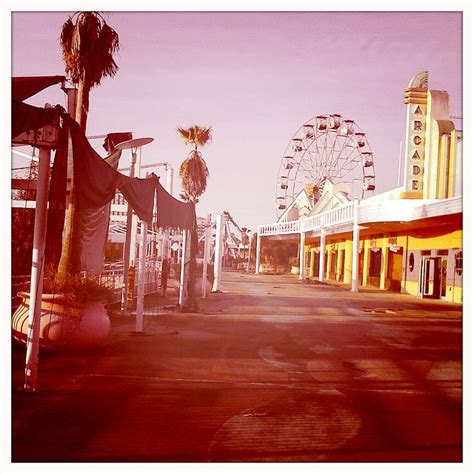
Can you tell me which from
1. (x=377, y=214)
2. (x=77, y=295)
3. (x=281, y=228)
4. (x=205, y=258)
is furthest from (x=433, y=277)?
(x=77, y=295)

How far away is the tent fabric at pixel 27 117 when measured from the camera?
5.61 m

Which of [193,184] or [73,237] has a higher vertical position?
[193,184]

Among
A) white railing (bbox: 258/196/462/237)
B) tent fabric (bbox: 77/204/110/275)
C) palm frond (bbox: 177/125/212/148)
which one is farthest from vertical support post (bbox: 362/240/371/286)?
palm frond (bbox: 177/125/212/148)

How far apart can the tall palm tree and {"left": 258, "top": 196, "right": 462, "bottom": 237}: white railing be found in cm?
909

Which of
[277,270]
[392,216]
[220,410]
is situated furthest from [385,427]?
[277,270]

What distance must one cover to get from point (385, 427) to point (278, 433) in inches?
39.0

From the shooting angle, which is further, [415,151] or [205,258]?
[415,151]

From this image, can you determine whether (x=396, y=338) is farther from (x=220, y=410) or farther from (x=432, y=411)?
(x=220, y=410)

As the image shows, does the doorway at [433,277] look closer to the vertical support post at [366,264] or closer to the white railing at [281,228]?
the vertical support post at [366,264]

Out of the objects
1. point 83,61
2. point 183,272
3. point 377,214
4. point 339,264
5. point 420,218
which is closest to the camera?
point 83,61

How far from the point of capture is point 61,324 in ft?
23.5

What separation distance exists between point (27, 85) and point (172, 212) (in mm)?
5098

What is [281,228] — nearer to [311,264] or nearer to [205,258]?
[311,264]

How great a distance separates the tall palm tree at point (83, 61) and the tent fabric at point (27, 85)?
2.42m
